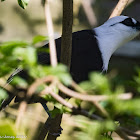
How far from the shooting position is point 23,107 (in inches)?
22.0

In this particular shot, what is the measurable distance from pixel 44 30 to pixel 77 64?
181 cm

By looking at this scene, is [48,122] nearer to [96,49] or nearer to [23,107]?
[96,49]

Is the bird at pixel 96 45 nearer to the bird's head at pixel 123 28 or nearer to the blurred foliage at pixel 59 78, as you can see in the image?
the bird's head at pixel 123 28

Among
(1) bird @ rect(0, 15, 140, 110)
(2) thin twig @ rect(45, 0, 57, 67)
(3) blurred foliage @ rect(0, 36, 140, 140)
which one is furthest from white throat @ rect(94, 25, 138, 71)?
(3) blurred foliage @ rect(0, 36, 140, 140)

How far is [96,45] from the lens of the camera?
1.84 meters

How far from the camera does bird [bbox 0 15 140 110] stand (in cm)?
173

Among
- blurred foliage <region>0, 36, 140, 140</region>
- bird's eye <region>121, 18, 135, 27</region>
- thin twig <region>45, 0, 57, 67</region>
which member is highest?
bird's eye <region>121, 18, 135, 27</region>

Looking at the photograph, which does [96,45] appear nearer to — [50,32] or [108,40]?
[108,40]

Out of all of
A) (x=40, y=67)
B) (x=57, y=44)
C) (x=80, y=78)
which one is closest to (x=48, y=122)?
(x=80, y=78)

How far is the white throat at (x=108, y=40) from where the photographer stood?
1846 mm

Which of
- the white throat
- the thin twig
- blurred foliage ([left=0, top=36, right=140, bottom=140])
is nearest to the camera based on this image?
blurred foliage ([left=0, top=36, right=140, bottom=140])

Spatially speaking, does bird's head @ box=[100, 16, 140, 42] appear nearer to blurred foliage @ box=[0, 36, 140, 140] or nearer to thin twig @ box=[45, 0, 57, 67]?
thin twig @ box=[45, 0, 57, 67]

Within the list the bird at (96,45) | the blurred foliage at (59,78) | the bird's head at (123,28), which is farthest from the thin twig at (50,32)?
the bird's head at (123,28)

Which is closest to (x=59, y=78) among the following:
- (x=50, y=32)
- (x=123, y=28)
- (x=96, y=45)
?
(x=50, y=32)
